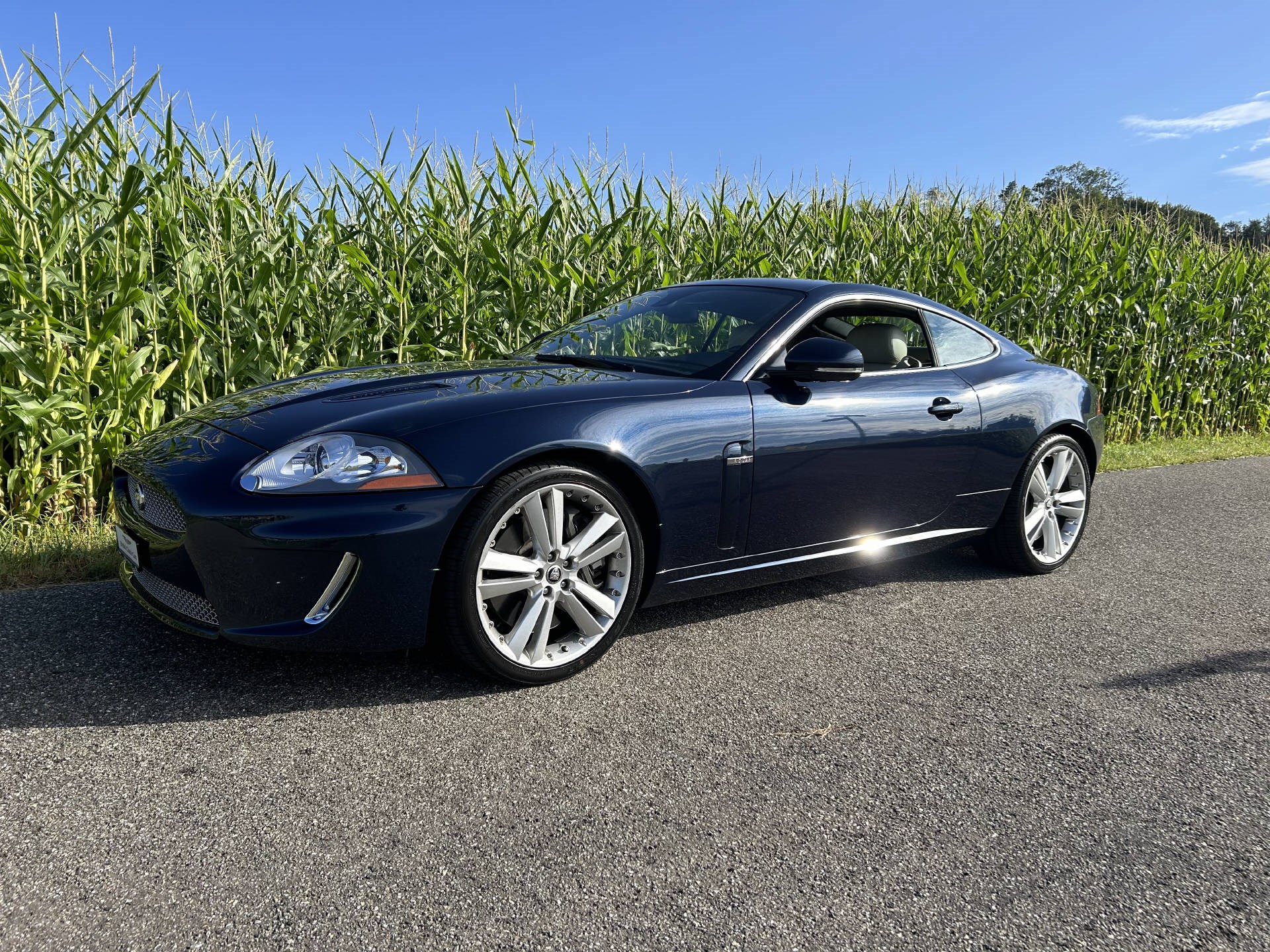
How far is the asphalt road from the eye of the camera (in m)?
2.06

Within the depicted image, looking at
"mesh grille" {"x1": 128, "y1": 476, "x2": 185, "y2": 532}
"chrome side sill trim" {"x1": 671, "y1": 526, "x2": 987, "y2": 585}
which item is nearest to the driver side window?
"chrome side sill trim" {"x1": 671, "y1": 526, "x2": 987, "y2": 585}

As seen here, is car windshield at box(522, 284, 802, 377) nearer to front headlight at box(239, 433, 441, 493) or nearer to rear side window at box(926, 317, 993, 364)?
rear side window at box(926, 317, 993, 364)

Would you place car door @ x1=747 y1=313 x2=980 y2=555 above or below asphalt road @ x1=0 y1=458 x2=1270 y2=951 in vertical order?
above

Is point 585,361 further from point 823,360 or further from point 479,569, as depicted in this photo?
point 479,569

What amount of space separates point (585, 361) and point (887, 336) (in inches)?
56.3

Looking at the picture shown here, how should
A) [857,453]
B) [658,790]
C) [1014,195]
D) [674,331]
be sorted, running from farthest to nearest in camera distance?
[1014,195]
[674,331]
[857,453]
[658,790]

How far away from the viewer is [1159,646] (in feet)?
12.7

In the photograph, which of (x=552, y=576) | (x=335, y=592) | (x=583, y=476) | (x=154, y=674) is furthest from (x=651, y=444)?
(x=154, y=674)

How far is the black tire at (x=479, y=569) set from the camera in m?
3.04

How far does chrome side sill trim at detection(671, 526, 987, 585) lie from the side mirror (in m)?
0.71

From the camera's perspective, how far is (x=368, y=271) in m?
6.47

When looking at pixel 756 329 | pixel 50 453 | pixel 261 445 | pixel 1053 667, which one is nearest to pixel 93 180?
pixel 50 453

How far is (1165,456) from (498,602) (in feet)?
27.0

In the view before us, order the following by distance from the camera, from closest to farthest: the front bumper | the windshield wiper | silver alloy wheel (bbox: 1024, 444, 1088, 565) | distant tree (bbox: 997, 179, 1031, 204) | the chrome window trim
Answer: the front bumper
the chrome window trim
the windshield wiper
silver alloy wheel (bbox: 1024, 444, 1088, 565)
distant tree (bbox: 997, 179, 1031, 204)
